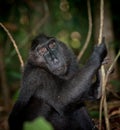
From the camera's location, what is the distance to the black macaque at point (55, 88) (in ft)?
14.5

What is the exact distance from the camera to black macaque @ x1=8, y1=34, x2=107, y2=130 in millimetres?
4422

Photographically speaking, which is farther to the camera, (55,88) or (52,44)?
(52,44)

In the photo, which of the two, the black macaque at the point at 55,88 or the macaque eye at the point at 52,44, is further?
the macaque eye at the point at 52,44

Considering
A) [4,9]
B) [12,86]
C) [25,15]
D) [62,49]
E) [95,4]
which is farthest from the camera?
[12,86]

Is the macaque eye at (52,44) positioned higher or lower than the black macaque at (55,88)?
higher

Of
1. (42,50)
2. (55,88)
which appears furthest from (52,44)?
(55,88)

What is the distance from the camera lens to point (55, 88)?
15.2 ft

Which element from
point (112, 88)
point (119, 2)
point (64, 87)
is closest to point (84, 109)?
point (64, 87)

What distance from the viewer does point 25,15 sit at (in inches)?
374

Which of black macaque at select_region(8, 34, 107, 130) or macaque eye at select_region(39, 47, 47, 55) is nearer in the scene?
black macaque at select_region(8, 34, 107, 130)

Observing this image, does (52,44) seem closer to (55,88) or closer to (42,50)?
(42,50)

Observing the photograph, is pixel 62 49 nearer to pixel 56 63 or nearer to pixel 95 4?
pixel 56 63

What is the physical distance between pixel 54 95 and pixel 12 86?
6534 mm

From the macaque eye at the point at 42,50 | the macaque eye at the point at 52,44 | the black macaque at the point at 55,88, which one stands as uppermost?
the macaque eye at the point at 52,44
